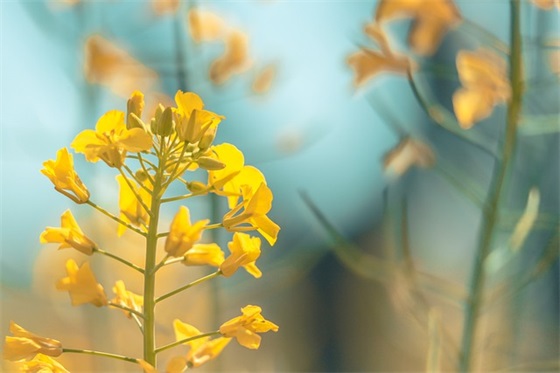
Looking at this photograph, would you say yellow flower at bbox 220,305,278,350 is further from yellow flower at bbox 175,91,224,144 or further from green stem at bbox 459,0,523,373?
green stem at bbox 459,0,523,373

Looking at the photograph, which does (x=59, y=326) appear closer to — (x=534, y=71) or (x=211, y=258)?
(x=534, y=71)

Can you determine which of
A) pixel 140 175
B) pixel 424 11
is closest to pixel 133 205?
pixel 140 175

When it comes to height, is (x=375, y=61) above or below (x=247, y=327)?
above

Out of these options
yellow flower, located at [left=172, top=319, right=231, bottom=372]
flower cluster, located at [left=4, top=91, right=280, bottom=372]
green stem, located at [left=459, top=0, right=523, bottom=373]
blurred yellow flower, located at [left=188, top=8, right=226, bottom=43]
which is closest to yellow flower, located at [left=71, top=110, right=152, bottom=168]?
flower cluster, located at [left=4, top=91, right=280, bottom=372]

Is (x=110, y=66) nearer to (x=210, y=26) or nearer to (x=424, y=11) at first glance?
(x=210, y=26)

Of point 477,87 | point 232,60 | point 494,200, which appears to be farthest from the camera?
point 232,60

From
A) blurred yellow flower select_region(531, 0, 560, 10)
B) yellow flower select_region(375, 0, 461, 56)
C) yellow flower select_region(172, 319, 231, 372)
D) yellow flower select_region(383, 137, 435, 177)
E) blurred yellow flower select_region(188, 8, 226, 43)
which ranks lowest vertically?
yellow flower select_region(172, 319, 231, 372)
